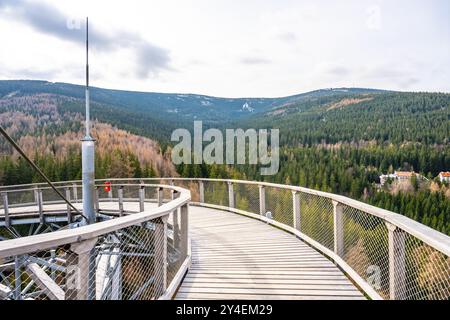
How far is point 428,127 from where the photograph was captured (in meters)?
110

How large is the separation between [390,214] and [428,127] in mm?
123535

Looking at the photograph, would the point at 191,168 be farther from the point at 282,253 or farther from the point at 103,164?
the point at 282,253

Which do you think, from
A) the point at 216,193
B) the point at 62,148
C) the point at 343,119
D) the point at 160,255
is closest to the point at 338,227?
the point at 160,255

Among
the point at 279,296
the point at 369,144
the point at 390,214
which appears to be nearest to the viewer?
the point at 390,214

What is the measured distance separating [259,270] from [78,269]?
9.21 feet

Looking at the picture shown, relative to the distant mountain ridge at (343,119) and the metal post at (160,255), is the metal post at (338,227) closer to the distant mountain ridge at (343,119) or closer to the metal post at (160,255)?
the metal post at (160,255)

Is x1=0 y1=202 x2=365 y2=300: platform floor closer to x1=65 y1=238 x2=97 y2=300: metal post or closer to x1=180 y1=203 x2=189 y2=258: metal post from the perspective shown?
x1=180 y1=203 x2=189 y2=258: metal post

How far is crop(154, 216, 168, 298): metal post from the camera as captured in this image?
3.32 metres

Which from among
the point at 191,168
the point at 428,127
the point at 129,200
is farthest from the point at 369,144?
the point at 129,200

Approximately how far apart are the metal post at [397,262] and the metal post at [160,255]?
1966 mm

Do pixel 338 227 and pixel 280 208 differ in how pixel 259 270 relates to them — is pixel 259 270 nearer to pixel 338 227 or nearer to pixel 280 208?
pixel 338 227

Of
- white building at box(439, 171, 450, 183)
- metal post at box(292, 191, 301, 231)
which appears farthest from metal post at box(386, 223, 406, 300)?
white building at box(439, 171, 450, 183)

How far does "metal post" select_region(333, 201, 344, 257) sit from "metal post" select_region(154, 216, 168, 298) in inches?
84.5

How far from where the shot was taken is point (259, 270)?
4.47 meters
